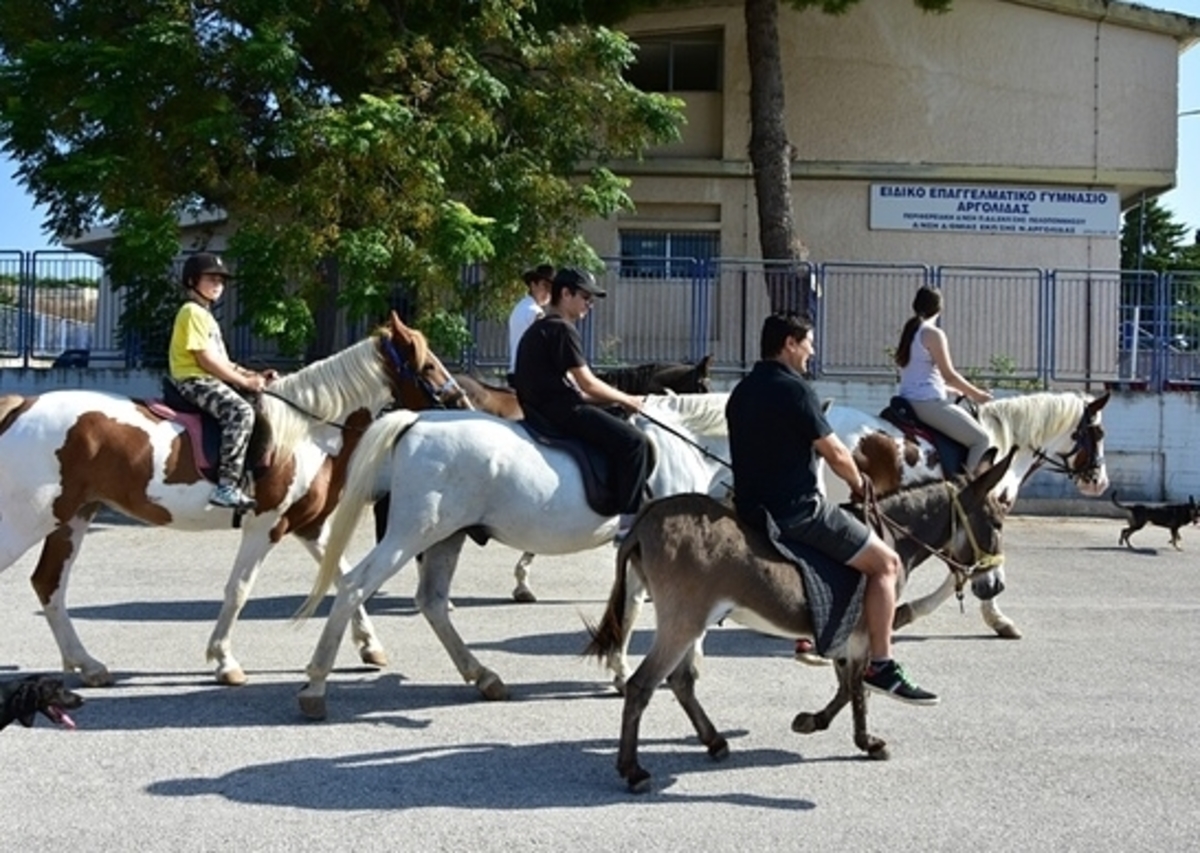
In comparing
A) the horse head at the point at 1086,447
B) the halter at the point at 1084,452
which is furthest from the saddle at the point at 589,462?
the horse head at the point at 1086,447

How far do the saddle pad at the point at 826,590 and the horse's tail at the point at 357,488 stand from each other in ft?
7.55

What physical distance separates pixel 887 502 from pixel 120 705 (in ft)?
14.2

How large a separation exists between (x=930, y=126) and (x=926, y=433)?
15.2m

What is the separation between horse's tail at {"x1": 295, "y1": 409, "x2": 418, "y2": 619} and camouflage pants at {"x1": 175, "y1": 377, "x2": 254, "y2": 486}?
87 cm

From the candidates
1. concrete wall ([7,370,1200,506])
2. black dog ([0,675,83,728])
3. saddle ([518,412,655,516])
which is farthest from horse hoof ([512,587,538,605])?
concrete wall ([7,370,1200,506])

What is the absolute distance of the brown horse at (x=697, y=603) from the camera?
5.89 meters

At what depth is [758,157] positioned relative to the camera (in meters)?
20.4

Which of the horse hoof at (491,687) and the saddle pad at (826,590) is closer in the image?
the saddle pad at (826,590)

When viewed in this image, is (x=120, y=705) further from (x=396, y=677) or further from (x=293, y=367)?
(x=293, y=367)

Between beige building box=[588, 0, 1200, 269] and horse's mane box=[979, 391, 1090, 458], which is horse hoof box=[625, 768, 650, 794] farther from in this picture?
beige building box=[588, 0, 1200, 269]

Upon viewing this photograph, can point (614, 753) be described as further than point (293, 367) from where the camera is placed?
Answer: No

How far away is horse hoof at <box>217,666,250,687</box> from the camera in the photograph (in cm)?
775

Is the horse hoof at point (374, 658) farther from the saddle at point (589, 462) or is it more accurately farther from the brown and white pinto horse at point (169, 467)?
the saddle at point (589, 462)

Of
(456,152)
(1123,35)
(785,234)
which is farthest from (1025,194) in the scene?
(456,152)
